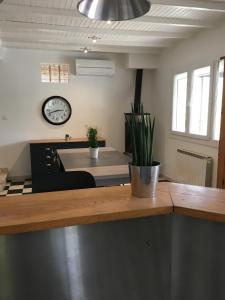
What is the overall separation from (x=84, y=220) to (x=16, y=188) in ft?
13.3

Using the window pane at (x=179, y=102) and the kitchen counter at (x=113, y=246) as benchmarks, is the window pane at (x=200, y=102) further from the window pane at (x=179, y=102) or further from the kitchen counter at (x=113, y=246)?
the kitchen counter at (x=113, y=246)

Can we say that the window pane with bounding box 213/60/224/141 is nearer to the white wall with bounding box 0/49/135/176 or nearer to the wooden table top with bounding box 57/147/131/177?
the wooden table top with bounding box 57/147/131/177

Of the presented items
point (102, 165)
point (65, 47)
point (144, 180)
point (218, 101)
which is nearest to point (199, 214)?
point (144, 180)

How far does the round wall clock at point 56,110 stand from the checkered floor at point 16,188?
1.34m

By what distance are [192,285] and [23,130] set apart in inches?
182

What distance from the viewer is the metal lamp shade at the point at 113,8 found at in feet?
4.43

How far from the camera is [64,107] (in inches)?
207

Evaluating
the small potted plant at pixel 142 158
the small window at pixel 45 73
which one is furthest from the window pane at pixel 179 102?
the small potted plant at pixel 142 158

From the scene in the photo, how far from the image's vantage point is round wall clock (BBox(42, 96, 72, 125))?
5.16m

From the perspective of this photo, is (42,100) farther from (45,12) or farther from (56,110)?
(45,12)

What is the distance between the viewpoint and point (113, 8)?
1.38m

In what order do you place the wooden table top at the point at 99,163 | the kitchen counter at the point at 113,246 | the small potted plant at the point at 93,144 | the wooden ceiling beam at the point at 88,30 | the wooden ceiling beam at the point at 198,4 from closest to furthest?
the kitchen counter at the point at 113,246
the wooden table top at the point at 99,163
the wooden ceiling beam at the point at 198,4
the small potted plant at the point at 93,144
the wooden ceiling beam at the point at 88,30

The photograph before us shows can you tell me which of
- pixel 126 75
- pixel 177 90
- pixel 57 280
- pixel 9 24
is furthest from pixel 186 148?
pixel 57 280

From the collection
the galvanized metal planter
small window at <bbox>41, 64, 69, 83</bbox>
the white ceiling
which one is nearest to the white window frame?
the white ceiling
